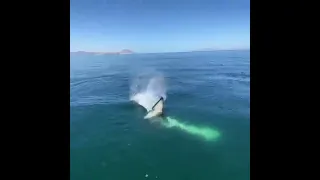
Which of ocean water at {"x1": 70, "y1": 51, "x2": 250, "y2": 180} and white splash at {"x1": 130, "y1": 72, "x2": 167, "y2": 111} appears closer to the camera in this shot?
ocean water at {"x1": 70, "y1": 51, "x2": 250, "y2": 180}

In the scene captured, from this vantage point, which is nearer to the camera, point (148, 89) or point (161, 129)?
point (161, 129)

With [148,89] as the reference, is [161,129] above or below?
below

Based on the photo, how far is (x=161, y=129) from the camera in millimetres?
13188

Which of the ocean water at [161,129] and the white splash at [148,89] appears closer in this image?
the ocean water at [161,129]

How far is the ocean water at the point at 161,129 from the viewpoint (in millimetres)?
10039

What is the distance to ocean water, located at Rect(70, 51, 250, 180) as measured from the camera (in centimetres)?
1004
